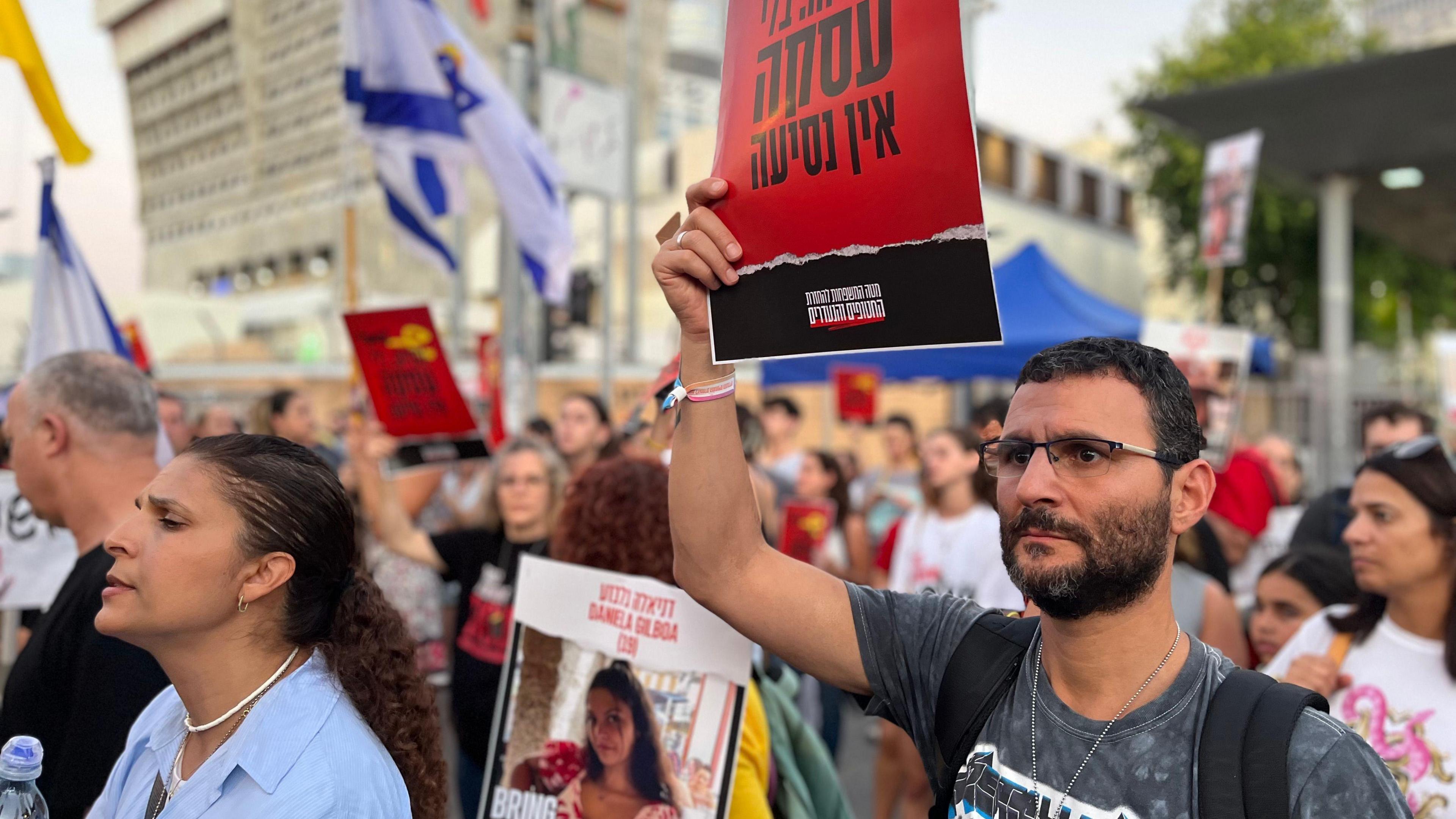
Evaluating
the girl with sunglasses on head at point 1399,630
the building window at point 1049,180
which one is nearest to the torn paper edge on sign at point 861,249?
the girl with sunglasses on head at point 1399,630

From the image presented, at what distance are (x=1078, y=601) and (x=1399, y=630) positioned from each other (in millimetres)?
1732

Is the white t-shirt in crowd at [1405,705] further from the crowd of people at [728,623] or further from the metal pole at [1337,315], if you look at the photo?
the metal pole at [1337,315]

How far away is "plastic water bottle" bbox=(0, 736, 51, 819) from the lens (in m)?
1.88

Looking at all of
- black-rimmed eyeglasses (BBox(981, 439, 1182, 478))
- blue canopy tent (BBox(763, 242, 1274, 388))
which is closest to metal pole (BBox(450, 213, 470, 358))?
blue canopy tent (BBox(763, 242, 1274, 388))

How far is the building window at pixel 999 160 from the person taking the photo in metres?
31.4

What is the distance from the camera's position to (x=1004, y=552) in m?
1.86

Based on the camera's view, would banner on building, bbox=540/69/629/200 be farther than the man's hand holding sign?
Yes

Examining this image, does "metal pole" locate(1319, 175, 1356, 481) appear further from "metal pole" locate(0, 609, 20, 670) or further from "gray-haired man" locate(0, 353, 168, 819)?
"gray-haired man" locate(0, 353, 168, 819)

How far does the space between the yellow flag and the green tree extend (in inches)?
1016

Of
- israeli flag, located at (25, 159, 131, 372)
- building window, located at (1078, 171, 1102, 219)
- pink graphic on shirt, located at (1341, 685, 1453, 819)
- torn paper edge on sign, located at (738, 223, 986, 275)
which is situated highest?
building window, located at (1078, 171, 1102, 219)

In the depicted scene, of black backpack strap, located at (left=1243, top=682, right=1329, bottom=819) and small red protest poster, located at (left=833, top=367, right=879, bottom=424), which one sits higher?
small red protest poster, located at (left=833, top=367, right=879, bottom=424)

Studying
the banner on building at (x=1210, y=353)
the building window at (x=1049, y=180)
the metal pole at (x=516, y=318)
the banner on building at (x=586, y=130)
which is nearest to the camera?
the banner on building at (x=1210, y=353)

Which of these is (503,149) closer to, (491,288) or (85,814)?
(85,814)

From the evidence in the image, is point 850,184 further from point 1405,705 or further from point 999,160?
point 999,160
